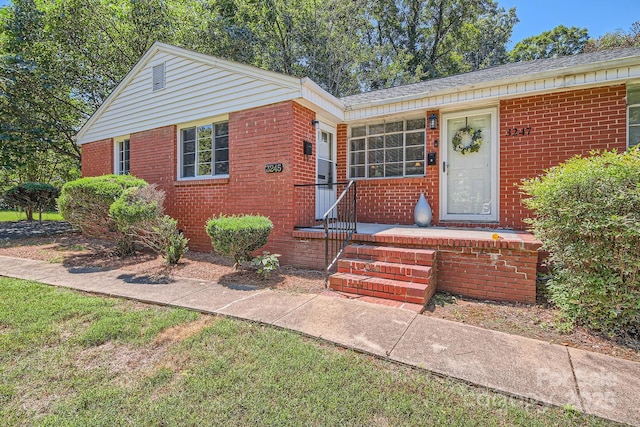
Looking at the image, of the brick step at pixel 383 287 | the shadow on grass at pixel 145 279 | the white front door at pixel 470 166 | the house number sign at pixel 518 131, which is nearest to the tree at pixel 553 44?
the white front door at pixel 470 166

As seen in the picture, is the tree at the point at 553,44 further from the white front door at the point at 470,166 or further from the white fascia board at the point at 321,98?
the white fascia board at the point at 321,98

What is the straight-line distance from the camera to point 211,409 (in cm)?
198

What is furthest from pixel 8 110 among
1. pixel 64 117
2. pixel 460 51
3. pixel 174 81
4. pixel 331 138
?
pixel 460 51

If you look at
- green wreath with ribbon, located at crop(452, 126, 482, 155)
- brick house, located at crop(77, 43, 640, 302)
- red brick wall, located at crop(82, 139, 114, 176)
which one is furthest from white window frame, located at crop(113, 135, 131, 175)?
green wreath with ribbon, located at crop(452, 126, 482, 155)

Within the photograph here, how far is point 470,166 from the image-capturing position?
6.16 meters

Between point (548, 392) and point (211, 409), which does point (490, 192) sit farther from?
point (211, 409)

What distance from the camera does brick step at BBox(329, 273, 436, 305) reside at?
12.6 feet

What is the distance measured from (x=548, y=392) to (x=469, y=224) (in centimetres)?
414

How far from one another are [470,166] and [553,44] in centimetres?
2311

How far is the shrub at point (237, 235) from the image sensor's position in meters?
4.81

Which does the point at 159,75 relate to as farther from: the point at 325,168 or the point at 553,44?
the point at 553,44

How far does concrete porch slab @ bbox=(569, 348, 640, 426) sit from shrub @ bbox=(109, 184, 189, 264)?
19.5 ft

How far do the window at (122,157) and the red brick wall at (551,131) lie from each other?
9710 mm

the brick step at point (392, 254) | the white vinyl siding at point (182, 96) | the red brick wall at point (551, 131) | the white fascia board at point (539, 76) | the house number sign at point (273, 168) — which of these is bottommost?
the brick step at point (392, 254)
